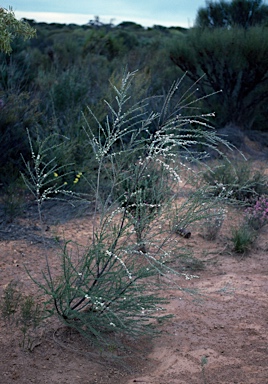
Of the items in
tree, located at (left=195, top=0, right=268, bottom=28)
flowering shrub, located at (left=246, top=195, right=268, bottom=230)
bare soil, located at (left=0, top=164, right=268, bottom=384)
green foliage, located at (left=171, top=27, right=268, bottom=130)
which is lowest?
bare soil, located at (left=0, top=164, right=268, bottom=384)

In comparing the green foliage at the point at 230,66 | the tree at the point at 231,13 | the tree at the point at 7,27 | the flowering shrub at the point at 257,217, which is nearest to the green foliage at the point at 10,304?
the tree at the point at 7,27

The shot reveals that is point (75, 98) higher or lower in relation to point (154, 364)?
higher

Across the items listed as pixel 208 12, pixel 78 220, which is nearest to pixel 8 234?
pixel 78 220

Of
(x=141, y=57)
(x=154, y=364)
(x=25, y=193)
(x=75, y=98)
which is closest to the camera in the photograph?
(x=154, y=364)

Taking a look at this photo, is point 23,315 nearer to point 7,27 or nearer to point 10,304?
point 10,304

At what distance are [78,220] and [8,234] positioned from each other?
1064 millimetres

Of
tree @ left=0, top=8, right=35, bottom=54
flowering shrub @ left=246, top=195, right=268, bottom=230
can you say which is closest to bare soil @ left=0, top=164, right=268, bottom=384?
flowering shrub @ left=246, top=195, right=268, bottom=230

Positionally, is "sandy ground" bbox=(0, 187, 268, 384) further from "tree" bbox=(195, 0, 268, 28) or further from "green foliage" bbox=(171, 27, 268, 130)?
"tree" bbox=(195, 0, 268, 28)

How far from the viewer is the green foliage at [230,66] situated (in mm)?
13070

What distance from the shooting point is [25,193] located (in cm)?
805

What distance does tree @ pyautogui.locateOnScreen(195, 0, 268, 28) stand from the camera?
15.6 meters

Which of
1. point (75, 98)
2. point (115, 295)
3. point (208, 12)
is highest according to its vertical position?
point (208, 12)

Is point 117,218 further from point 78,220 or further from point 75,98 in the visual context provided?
point 75,98

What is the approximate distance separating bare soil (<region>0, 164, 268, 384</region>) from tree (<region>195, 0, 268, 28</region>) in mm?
10948
